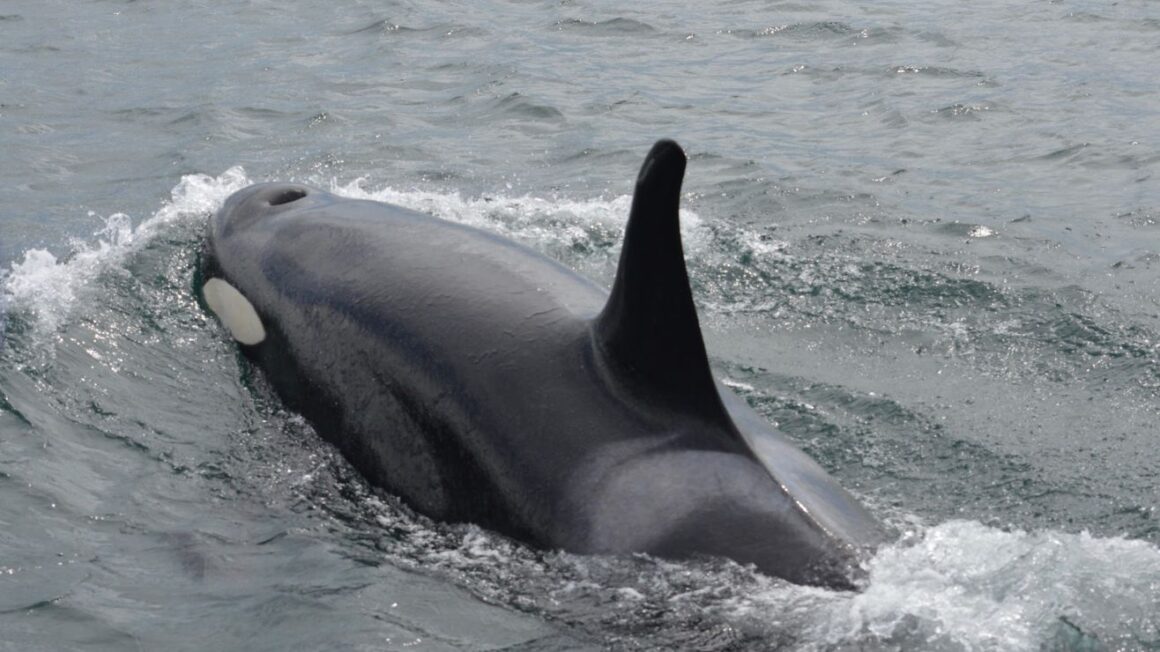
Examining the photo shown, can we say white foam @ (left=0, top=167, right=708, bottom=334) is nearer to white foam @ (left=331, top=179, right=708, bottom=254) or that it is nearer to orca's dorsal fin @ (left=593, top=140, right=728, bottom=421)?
white foam @ (left=331, top=179, right=708, bottom=254)

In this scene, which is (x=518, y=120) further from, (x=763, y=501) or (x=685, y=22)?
(x=763, y=501)

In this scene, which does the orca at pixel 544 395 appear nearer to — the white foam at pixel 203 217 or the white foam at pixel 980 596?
the white foam at pixel 980 596

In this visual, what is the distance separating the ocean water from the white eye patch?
28cm

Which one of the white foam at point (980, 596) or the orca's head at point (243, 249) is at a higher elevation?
the orca's head at point (243, 249)

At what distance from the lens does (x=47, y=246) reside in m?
13.5

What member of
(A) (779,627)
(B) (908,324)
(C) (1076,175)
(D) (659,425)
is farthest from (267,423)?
(C) (1076,175)

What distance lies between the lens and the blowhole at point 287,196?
9.97m

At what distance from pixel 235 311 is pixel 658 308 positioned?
3.71 m

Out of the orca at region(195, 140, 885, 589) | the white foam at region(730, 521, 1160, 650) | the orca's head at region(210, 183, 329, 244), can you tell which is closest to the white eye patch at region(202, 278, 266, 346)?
the orca at region(195, 140, 885, 589)

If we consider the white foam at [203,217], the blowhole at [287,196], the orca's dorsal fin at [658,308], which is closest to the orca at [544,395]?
the orca's dorsal fin at [658,308]

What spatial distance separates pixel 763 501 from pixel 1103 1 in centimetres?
1952

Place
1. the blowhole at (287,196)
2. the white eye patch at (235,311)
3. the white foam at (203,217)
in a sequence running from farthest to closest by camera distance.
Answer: the white foam at (203,217) < the blowhole at (287,196) < the white eye patch at (235,311)

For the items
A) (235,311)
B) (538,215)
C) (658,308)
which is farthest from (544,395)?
(538,215)

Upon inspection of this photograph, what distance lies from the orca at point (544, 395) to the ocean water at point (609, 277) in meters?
0.18
